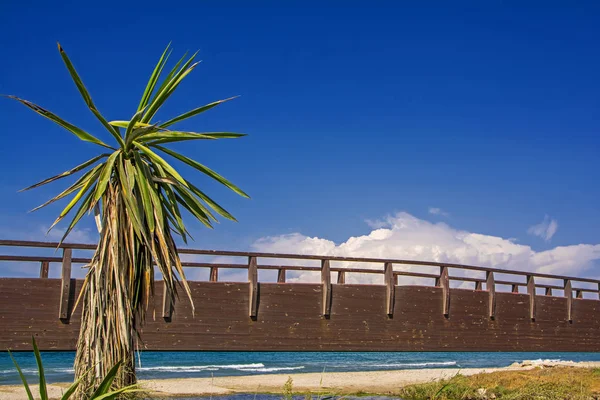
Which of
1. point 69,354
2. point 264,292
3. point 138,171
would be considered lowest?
point 69,354

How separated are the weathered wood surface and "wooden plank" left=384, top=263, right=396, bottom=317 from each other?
10cm

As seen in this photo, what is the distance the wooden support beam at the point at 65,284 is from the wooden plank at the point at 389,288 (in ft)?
29.5

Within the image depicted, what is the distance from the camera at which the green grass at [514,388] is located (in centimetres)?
1040

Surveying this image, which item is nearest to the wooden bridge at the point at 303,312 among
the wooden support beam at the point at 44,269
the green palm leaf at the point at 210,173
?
the wooden support beam at the point at 44,269

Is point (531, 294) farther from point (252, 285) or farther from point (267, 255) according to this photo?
point (252, 285)

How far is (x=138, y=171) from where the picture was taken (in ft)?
27.7

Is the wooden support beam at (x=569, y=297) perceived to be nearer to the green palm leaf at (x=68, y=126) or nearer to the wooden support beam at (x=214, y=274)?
the wooden support beam at (x=214, y=274)

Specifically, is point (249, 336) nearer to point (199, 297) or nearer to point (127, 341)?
point (199, 297)

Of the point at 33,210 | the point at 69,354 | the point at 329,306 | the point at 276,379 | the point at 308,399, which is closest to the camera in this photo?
the point at 308,399

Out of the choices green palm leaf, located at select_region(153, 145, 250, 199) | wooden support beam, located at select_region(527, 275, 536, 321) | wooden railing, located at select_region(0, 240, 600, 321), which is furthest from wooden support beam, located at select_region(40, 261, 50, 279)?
wooden support beam, located at select_region(527, 275, 536, 321)

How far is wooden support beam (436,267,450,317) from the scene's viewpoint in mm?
21530

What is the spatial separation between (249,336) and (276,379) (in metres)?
2.57

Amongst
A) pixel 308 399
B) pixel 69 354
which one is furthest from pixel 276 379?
pixel 69 354

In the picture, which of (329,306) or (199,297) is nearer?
(199,297)
